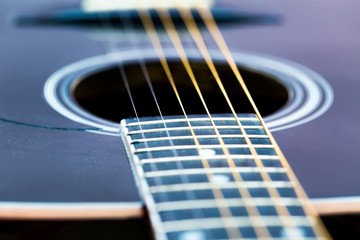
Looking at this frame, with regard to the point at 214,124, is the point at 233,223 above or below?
below

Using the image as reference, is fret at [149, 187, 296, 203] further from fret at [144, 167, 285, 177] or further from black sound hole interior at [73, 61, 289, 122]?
black sound hole interior at [73, 61, 289, 122]

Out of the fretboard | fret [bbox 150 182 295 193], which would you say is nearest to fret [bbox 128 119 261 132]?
the fretboard

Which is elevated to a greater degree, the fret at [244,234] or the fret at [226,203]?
the fret at [226,203]

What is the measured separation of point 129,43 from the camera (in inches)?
37.8

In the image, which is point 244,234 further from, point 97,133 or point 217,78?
point 217,78

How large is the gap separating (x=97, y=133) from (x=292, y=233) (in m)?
0.24

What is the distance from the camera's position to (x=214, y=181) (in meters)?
0.58

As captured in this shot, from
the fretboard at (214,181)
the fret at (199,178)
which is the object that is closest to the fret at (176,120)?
the fretboard at (214,181)

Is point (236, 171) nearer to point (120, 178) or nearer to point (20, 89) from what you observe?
point (120, 178)

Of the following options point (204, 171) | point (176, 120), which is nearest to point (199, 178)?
point (204, 171)

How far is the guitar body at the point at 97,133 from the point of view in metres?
0.56

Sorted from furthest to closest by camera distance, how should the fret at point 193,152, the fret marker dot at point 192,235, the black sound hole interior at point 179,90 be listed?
the black sound hole interior at point 179,90 < the fret at point 193,152 < the fret marker dot at point 192,235

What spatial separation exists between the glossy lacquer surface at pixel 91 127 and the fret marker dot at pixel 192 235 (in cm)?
7

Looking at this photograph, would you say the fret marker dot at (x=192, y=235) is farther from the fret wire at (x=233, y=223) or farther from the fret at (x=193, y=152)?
the fret at (x=193, y=152)
